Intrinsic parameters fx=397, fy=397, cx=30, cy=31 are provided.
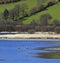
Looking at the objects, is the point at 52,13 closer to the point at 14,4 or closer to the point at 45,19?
the point at 45,19

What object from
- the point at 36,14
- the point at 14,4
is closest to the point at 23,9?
the point at 36,14

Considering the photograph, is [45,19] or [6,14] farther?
[6,14]

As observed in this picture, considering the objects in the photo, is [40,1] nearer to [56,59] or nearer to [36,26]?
[36,26]

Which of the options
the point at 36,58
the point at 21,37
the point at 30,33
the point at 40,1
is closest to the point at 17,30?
the point at 30,33

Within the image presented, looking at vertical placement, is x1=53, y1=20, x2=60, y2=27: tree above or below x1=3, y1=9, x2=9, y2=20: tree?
below

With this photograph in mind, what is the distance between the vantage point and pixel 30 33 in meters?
127

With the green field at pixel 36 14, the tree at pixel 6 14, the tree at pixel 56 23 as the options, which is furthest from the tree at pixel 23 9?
the tree at pixel 56 23

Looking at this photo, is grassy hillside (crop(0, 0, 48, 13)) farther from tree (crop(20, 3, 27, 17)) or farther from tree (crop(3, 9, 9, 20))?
tree (crop(3, 9, 9, 20))

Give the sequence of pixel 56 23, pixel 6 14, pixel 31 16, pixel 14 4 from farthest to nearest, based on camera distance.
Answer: pixel 14 4 < pixel 6 14 < pixel 31 16 < pixel 56 23

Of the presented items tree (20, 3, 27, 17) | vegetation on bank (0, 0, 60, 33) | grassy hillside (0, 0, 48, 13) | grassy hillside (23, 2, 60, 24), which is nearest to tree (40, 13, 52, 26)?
vegetation on bank (0, 0, 60, 33)

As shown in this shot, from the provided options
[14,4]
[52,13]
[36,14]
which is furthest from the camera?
[14,4]

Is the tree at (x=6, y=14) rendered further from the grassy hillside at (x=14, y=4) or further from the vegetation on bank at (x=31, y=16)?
the grassy hillside at (x=14, y=4)

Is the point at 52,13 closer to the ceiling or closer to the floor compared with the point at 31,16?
closer to the ceiling

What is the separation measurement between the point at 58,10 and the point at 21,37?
134ft
